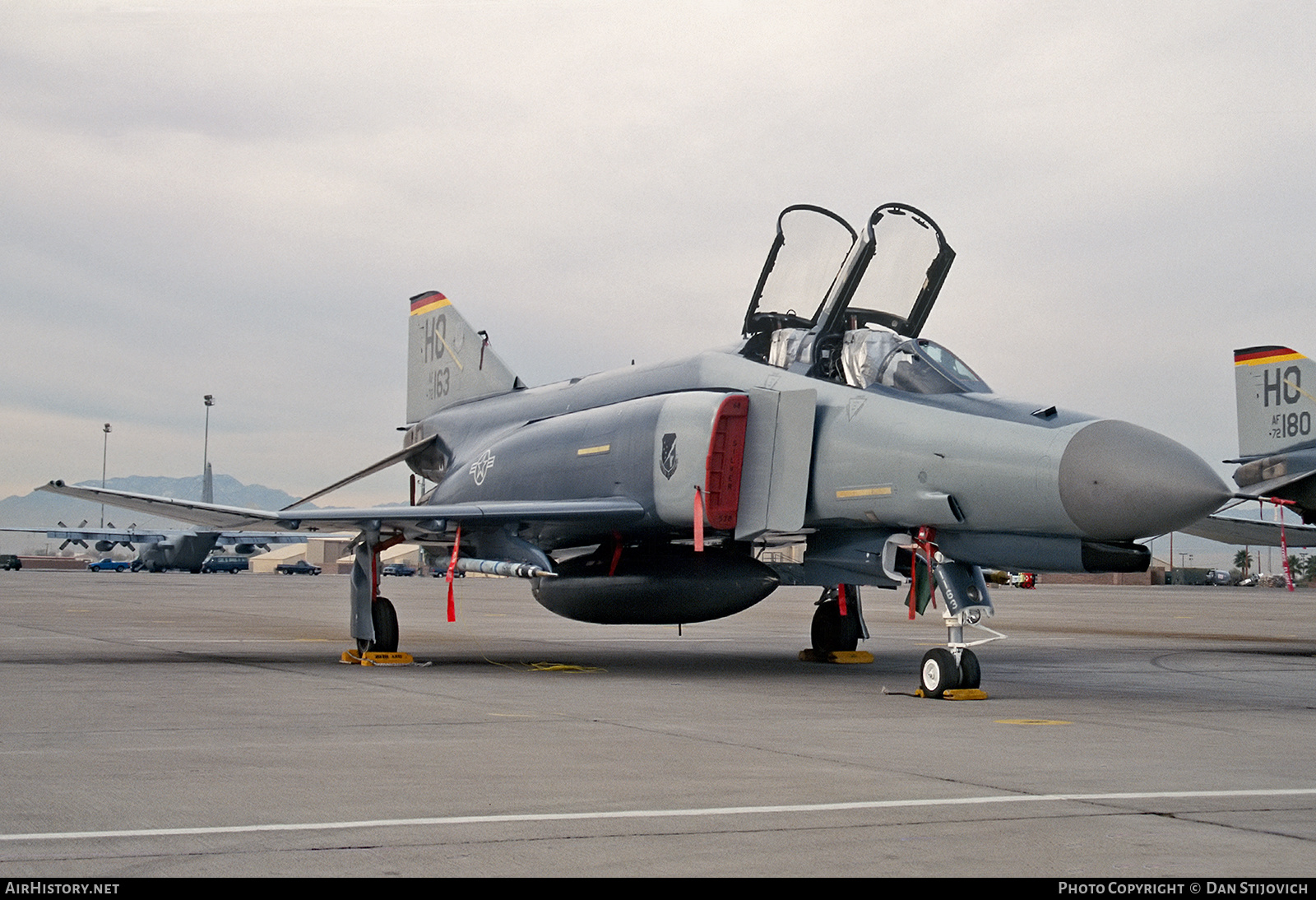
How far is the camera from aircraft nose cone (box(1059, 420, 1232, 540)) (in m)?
9.27

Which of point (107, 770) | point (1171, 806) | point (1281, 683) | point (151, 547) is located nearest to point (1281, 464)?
point (1281, 683)

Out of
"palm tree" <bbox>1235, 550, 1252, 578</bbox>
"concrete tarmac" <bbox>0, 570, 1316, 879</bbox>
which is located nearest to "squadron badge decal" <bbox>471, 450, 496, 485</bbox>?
"concrete tarmac" <bbox>0, 570, 1316, 879</bbox>

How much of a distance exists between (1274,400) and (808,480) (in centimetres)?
1247

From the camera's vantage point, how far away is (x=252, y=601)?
3384 cm

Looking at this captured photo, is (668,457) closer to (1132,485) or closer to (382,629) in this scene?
(382,629)

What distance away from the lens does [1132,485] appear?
933cm

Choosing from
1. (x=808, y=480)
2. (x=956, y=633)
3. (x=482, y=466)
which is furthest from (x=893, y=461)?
(x=482, y=466)

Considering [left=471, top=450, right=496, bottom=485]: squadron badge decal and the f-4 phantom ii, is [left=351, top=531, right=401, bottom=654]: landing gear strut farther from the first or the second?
[left=471, top=450, right=496, bottom=485]: squadron badge decal

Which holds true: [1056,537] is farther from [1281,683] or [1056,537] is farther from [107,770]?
[107,770]

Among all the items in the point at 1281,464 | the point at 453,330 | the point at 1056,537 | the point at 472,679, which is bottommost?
the point at 472,679

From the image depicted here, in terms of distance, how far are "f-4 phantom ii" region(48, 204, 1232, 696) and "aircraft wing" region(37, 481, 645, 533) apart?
37 millimetres

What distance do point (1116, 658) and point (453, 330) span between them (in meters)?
10.4

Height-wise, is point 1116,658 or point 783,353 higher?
point 783,353

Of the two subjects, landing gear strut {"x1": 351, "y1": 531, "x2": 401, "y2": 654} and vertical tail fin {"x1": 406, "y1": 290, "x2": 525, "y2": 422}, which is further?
vertical tail fin {"x1": 406, "y1": 290, "x2": 525, "y2": 422}
